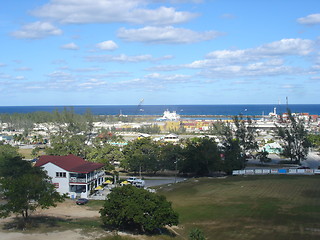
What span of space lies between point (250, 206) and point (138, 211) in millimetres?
13336

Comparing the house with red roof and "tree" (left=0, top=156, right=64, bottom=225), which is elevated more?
"tree" (left=0, top=156, right=64, bottom=225)

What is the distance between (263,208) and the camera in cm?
3228

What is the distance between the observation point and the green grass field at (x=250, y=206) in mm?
26484

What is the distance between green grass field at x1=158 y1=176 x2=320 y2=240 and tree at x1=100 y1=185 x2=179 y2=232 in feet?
9.90

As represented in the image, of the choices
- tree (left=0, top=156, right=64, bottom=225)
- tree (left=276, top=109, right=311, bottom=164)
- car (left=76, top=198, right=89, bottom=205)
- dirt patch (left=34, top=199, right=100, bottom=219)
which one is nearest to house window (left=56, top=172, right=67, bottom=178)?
car (left=76, top=198, right=89, bottom=205)

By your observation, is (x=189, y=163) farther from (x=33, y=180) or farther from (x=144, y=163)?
(x=33, y=180)

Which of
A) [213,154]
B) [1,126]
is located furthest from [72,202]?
[1,126]

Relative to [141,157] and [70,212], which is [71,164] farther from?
[141,157]

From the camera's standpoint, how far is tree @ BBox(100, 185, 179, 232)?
25031 mm

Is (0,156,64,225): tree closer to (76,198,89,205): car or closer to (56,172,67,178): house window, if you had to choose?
(76,198,89,205): car

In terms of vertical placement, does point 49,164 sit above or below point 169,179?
above

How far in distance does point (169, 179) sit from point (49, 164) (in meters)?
18.2

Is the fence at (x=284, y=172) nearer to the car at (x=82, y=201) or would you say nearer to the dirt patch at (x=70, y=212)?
the car at (x=82, y=201)

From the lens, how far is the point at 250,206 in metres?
33.2
